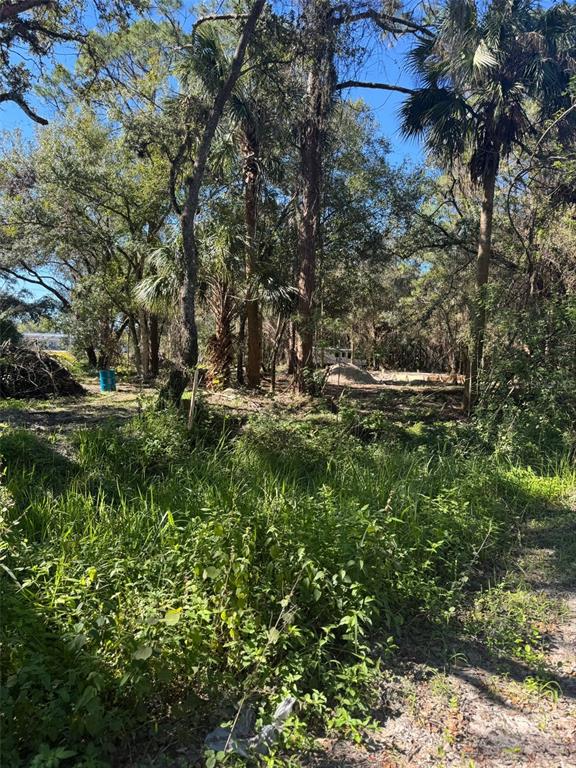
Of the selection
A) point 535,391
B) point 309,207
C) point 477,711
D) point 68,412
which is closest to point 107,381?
point 68,412

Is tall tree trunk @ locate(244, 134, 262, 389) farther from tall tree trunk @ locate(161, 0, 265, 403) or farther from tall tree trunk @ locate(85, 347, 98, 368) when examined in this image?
tall tree trunk @ locate(85, 347, 98, 368)

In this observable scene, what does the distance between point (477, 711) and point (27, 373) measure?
1021 cm

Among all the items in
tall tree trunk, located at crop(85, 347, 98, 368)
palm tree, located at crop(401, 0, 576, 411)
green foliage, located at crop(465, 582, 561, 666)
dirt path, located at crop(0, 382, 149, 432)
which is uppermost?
palm tree, located at crop(401, 0, 576, 411)

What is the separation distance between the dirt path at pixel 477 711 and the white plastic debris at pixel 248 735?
18 cm

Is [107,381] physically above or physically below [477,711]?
above

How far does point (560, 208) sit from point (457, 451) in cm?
581

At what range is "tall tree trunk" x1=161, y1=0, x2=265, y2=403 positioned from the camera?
669 cm

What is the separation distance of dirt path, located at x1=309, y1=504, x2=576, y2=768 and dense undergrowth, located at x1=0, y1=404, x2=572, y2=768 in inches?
5.6

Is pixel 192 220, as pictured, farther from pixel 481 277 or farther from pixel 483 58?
pixel 481 277

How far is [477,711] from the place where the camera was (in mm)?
2180

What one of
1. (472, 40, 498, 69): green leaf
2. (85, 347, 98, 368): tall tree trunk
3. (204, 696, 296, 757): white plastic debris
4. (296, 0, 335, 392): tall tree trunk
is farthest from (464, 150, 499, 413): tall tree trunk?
(85, 347, 98, 368): tall tree trunk

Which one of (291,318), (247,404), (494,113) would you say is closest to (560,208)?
(494,113)

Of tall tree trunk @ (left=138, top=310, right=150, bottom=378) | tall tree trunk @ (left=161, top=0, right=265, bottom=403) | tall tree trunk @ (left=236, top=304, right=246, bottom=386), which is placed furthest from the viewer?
tall tree trunk @ (left=138, top=310, right=150, bottom=378)

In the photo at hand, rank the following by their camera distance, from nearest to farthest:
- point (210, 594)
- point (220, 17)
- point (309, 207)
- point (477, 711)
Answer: point (477, 711) → point (210, 594) → point (220, 17) → point (309, 207)
